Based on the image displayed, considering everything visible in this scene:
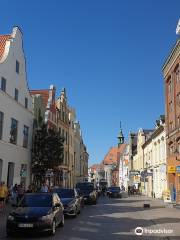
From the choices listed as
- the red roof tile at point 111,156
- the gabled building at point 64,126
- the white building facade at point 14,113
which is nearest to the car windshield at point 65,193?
the white building facade at point 14,113

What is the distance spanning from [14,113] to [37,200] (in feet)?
70.7

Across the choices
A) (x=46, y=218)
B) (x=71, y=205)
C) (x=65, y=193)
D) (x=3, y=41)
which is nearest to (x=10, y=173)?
(x=3, y=41)

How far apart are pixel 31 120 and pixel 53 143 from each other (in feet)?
11.0

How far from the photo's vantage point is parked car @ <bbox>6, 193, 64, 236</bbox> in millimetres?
14266

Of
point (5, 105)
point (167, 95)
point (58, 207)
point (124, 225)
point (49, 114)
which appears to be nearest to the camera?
point (58, 207)

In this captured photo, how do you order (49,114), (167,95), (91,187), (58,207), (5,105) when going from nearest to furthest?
(58,207), (5,105), (91,187), (167,95), (49,114)

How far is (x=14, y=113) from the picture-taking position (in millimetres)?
36875

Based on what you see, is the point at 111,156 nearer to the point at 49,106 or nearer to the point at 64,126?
the point at 64,126

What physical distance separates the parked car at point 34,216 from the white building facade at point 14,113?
17.9 metres

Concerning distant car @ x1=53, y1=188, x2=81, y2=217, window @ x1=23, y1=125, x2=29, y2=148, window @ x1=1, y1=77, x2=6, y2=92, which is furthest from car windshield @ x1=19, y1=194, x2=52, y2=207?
window @ x1=23, y1=125, x2=29, y2=148

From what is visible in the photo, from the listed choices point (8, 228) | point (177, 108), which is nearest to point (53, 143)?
point (177, 108)

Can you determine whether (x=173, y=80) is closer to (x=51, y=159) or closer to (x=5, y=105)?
(x=51, y=159)

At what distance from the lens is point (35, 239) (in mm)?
13734

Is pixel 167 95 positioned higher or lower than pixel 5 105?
higher
